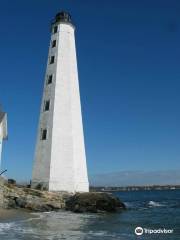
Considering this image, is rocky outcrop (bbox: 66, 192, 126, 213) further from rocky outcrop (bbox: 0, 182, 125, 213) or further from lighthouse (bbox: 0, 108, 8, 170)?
lighthouse (bbox: 0, 108, 8, 170)

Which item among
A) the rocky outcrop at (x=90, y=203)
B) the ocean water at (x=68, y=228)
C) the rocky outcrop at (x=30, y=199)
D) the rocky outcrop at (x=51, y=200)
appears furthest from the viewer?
the rocky outcrop at (x=90, y=203)

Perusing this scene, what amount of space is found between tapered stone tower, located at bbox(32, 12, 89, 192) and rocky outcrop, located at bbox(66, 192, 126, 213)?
162 centimetres

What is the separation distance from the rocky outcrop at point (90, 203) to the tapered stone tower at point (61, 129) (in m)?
1.62

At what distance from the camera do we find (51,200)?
32.4 m

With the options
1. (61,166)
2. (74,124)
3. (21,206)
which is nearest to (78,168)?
(61,166)

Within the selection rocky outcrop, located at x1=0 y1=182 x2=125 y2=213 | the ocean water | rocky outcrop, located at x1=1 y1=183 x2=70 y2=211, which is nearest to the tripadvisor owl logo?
the ocean water

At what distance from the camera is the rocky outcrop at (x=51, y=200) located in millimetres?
30859

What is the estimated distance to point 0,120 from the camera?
33500 millimetres

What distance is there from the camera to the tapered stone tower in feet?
112

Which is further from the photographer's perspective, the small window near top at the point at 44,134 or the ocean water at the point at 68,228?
the small window near top at the point at 44,134

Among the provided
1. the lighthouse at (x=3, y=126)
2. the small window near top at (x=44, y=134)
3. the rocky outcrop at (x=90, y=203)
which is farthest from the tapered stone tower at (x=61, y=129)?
the lighthouse at (x=3, y=126)

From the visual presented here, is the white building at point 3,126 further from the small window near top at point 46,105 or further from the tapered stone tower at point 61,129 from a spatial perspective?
the small window near top at point 46,105

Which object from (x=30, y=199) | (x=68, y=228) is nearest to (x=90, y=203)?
(x=30, y=199)

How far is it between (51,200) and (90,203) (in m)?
3.22
